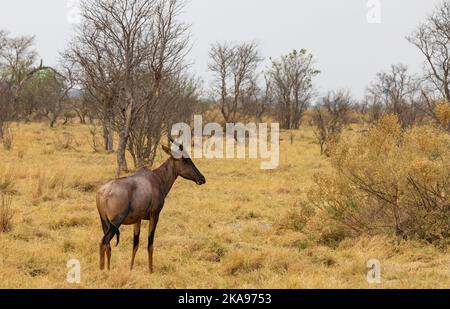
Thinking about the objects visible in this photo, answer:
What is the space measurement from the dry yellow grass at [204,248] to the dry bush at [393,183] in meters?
0.47

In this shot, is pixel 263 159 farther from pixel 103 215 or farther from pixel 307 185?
pixel 103 215

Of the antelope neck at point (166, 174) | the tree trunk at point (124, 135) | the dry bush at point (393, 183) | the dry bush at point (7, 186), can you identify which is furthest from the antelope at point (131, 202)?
the tree trunk at point (124, 135)

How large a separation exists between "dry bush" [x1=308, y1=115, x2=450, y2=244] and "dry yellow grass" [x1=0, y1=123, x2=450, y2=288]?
0.47 meters

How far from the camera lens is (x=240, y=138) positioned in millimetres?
32031

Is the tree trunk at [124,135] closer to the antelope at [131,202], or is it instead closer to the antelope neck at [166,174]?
the antelope neck at [166,174]

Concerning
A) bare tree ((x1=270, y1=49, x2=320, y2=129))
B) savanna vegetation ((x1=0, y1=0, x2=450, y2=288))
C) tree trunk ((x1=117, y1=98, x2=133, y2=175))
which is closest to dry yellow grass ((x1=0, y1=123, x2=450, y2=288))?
savanna vegetation ((x1=0, y1=0, x2=450, y2=288))

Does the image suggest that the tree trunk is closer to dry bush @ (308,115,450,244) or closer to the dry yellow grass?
the dry yellow grass

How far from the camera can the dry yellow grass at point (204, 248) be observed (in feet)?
17.3

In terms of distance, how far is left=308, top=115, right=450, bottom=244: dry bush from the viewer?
6.99m

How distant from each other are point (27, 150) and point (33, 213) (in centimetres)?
1181

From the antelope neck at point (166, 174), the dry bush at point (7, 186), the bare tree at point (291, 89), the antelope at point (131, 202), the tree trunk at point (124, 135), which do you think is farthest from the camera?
the bare tree at point (291, 89)

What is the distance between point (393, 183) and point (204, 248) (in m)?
2.91

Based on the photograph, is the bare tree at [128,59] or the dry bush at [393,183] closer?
the dry bush at [393,183]
